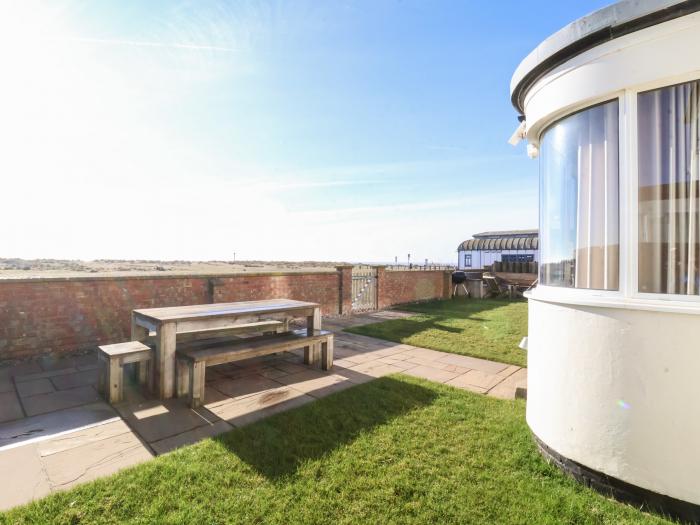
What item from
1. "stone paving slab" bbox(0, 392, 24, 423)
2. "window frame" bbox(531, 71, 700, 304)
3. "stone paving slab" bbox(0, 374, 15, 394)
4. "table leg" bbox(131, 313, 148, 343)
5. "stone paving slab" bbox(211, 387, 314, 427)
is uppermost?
"window frame" bbox(531, 71, 700, 304)

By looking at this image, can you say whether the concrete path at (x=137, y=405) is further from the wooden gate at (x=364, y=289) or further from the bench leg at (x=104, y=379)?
the wooden gate at (x=364, y=289)

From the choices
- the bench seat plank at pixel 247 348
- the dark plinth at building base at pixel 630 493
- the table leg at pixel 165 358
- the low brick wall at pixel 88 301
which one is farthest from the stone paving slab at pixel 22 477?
the dark plinth at building base at pixel 630 493

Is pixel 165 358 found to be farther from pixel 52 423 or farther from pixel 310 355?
pixel 310 355

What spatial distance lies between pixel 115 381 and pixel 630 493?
4.37 meters

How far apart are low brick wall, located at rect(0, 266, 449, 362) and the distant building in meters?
18.3

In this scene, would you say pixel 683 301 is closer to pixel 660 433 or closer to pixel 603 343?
pixel 603 343

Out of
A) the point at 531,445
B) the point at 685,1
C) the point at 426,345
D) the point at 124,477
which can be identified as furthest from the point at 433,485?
the point at 426,345

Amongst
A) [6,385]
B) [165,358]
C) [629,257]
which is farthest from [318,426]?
[6,385]

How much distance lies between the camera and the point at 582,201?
2.53 metres

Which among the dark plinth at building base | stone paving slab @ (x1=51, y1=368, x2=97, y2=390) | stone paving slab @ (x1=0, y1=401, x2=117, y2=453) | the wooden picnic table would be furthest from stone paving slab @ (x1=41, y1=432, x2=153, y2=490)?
the dark plinth at building base

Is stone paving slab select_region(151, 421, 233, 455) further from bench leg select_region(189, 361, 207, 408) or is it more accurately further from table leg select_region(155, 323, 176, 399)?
table leg select_region(155, 323, 176, 399)

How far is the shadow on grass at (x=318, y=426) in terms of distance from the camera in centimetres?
266

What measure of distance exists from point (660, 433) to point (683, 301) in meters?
0.77

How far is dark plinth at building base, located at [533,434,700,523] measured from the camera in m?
2.01
